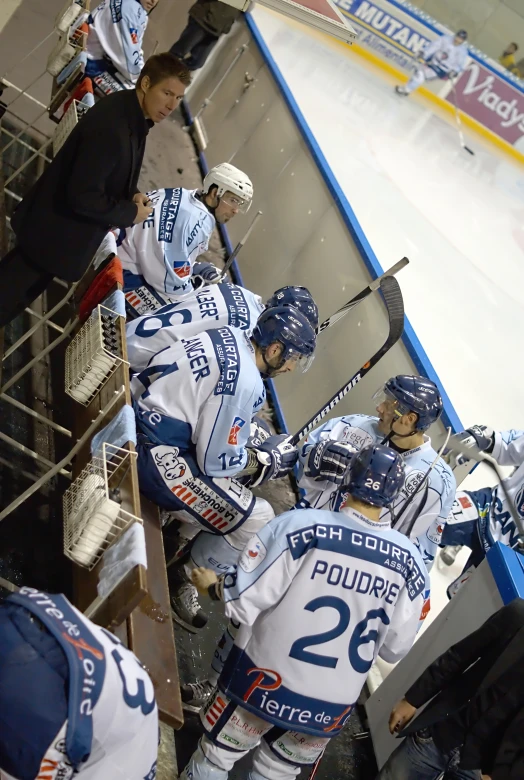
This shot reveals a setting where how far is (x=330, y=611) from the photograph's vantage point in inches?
82.7

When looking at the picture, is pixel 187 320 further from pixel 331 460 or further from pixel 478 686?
pixel 478 686

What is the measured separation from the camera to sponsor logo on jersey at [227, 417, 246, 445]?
2.56 m

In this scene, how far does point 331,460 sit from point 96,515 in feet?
3.89

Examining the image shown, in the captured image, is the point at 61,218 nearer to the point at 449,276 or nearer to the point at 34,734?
the point at 34,734

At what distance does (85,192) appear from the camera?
263 cm

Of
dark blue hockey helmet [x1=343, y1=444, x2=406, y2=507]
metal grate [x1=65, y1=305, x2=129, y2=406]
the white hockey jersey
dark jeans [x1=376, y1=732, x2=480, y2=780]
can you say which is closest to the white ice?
the white hockey jersey

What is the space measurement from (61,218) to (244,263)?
286 centimetres

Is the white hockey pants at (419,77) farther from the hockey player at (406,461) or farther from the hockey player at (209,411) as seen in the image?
the hockey player at (209,411)

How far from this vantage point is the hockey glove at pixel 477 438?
3715 mm

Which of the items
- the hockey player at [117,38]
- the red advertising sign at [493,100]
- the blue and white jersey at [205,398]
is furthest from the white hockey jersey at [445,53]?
the blue and white jersey at [205,398]

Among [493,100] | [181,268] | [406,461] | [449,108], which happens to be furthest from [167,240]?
[493,100]

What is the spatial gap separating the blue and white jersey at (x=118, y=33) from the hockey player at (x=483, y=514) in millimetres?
2966

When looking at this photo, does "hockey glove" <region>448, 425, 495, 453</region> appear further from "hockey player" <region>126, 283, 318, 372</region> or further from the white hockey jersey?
the white hockey jersey

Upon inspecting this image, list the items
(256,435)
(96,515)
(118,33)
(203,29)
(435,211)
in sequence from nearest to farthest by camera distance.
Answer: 1. (96,515)
2. (256,435)
3. (118,33)
4. (203,29)
5. (435,211)
